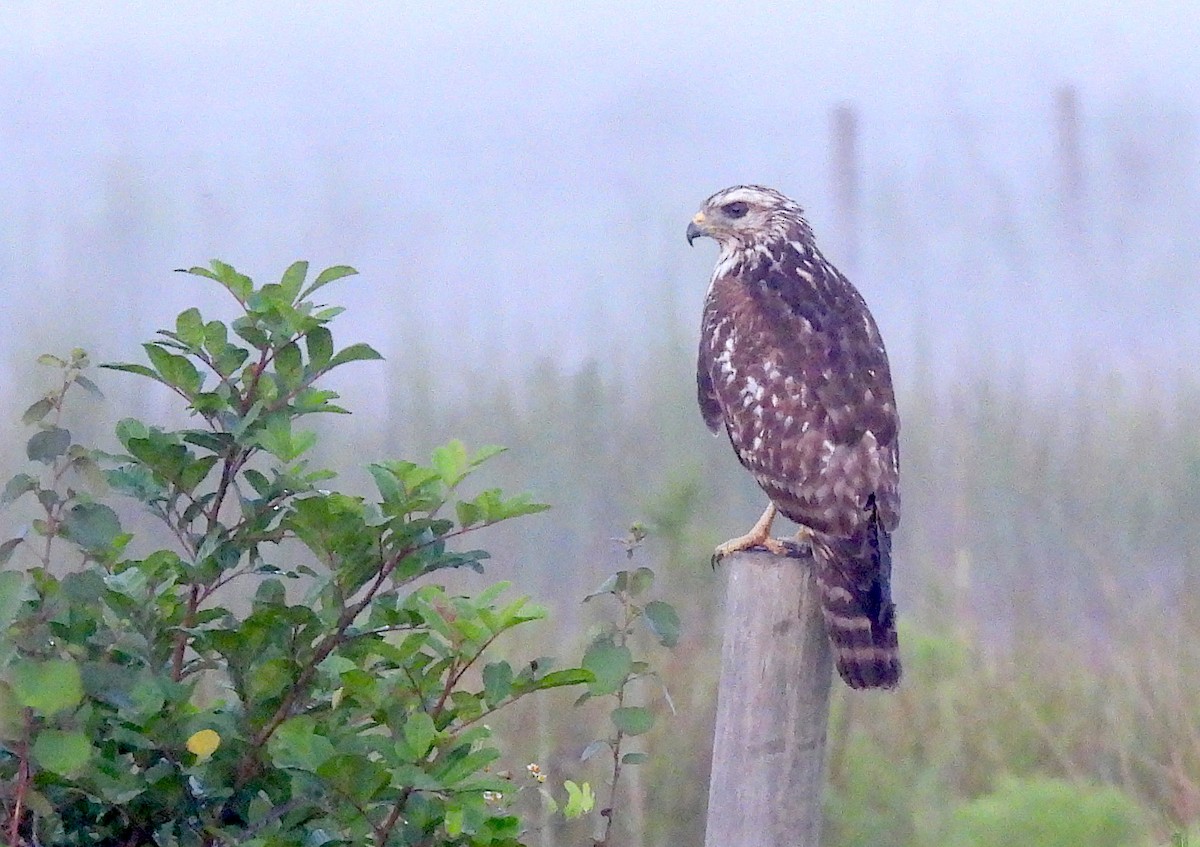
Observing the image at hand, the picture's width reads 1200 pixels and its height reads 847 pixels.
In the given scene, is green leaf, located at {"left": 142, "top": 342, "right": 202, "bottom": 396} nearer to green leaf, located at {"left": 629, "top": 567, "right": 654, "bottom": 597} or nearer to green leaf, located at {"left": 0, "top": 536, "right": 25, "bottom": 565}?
green leaf, located at {"left": 0, "top": 536, "right": 25, "bottom": 565}

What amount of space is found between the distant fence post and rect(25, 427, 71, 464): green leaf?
31.7 inches

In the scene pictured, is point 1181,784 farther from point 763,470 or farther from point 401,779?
point 401,779

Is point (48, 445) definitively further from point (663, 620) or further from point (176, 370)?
point (663, 620)

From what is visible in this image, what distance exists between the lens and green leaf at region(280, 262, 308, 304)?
4.25 ft

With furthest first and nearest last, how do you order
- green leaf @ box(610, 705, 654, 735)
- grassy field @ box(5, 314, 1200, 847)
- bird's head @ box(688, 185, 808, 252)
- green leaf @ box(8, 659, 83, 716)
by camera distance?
grassy field @ box(5, 314, 1200, 847)
bird's head @ box(688, 185, 808, 252)
green leaf @ box(610, 705, 654, 735)
green leaf @ box(8, 659, 83, 716)

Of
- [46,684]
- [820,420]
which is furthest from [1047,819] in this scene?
[46,684]

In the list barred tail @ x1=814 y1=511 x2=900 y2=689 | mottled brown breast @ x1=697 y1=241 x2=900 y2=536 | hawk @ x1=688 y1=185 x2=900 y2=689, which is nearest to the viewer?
barred tail @ x1=814 y1=511 x2=900 y2=689

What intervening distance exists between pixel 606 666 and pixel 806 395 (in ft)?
4.17

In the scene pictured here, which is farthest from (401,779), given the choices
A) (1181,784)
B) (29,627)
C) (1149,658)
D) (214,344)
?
(1149,658)

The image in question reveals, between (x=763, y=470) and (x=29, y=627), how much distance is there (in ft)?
4.91

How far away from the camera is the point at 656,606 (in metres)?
1.40

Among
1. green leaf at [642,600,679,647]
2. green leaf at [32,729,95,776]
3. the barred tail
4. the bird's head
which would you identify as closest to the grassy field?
the bird's head

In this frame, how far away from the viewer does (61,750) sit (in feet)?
3.38

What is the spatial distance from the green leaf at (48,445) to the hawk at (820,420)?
3.26ft
